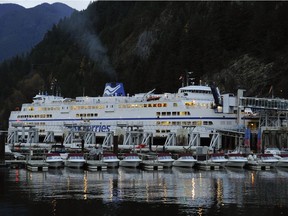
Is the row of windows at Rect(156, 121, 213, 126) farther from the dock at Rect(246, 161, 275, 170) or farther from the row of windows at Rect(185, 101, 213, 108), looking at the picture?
the dock at Rect(246, 161, 275, 170)

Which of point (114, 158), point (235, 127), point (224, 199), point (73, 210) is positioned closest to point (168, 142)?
point (235, 127)

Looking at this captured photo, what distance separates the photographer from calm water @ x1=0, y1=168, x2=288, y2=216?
135 ft

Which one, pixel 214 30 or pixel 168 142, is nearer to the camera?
pixel 168 142

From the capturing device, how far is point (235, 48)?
14375 cm

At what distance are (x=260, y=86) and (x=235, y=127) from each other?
2311 cm

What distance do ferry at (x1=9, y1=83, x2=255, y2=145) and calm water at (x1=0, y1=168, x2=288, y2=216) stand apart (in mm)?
29189

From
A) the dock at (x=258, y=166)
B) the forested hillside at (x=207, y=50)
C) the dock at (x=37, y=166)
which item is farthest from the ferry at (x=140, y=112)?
the dock at (x=37, y=166)

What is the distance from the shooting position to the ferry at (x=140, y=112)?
100 m

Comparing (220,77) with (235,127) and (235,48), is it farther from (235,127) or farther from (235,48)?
(235,127)

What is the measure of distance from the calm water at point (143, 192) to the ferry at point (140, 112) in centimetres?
2919

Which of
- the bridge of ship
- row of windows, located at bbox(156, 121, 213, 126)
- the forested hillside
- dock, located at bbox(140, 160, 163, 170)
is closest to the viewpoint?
dock, located at bbox(140, 160, 163, 170)

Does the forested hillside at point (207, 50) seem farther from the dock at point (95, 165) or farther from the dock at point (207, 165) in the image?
the dock at point (95, 165)

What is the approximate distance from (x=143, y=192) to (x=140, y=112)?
199 feet

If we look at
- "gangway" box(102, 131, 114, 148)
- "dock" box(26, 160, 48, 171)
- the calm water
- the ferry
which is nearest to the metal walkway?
the ferry
